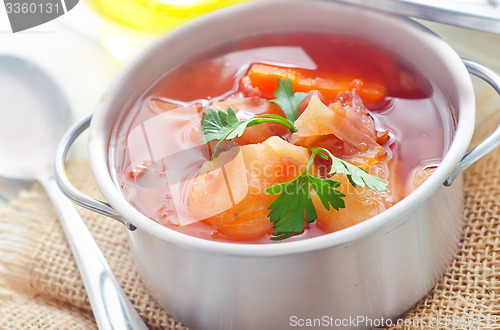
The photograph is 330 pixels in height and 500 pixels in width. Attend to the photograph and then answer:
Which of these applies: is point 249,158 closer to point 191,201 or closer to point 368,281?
point 191,201

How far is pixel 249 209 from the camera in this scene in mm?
1338

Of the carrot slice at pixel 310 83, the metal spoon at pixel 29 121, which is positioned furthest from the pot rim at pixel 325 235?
the metal spoon at pixel 29 121

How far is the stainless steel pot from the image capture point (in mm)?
1251

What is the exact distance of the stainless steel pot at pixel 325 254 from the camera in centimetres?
125

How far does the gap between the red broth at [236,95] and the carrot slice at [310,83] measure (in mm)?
12

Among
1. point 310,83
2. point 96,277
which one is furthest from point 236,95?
point 96,277

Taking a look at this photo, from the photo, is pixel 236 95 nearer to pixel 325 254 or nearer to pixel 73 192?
pixel 73 192

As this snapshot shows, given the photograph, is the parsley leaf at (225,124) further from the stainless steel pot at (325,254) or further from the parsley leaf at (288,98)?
the stainless steel pot at (325,254)

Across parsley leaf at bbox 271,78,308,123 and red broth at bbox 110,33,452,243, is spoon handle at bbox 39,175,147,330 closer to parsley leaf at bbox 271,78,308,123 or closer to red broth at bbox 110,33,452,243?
red broth at bbox 110,33,452,243

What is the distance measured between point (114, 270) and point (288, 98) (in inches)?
27.1

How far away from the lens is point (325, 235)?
48.1 inches

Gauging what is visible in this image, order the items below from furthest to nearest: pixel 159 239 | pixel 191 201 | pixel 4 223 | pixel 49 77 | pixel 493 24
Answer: pixel 49 77 → pixel 4 223 → pixel 493 24 → pixel 191 201 → pixel 159 239

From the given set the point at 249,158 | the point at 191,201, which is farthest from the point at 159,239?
the point at 249,158

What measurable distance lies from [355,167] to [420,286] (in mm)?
367
